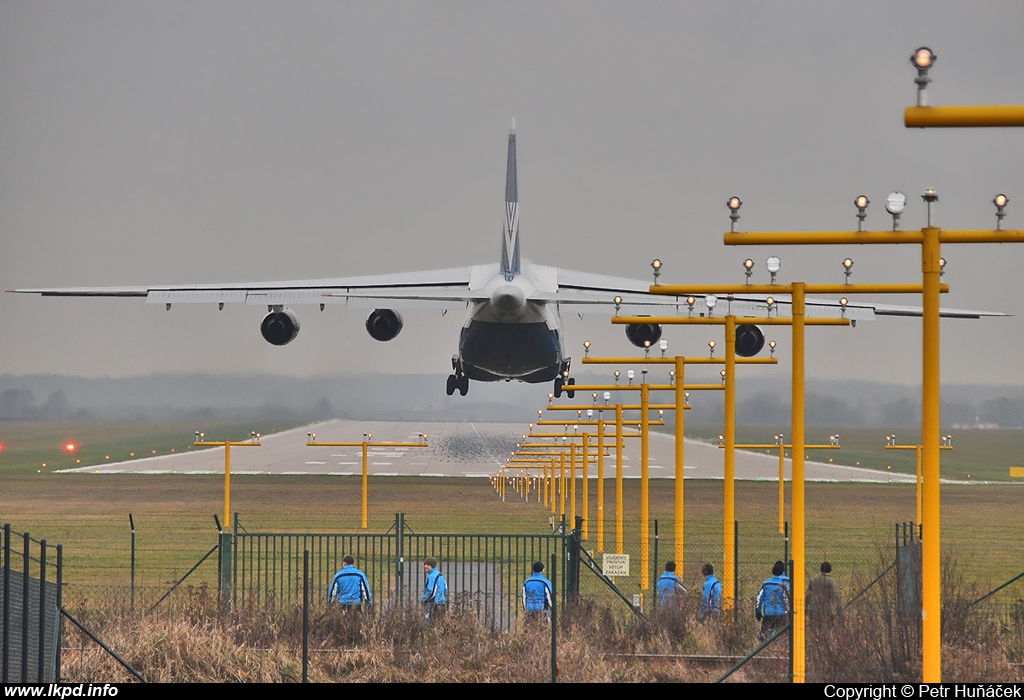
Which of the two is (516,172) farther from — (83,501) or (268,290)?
(83,501)

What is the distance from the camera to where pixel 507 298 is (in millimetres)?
32281

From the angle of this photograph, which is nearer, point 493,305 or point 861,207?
point 861,207

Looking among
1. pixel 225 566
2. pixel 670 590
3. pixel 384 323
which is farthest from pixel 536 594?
pixel 384 323

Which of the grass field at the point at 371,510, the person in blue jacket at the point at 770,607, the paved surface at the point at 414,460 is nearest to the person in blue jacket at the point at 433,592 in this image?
the person in blue jacket at the point at 770,607

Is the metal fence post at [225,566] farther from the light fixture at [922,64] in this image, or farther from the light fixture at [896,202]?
the light fixture at [922,64]

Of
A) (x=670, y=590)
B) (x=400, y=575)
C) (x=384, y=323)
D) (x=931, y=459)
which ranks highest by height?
(x=384, y=323)

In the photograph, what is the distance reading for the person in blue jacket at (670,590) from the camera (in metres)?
18.9

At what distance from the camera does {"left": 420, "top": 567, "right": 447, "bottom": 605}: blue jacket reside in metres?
18.8

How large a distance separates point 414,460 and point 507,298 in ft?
133

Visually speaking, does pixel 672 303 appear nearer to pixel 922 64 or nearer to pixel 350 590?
pixel 350 590

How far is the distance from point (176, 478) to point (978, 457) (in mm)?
40444

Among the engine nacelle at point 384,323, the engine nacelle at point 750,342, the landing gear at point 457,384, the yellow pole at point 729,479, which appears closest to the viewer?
the yellow pole at point 729,479

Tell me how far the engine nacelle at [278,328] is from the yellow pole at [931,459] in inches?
905
